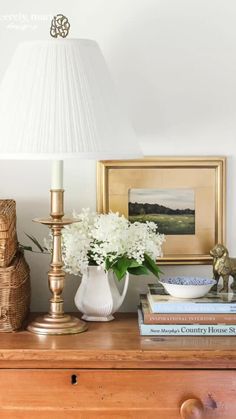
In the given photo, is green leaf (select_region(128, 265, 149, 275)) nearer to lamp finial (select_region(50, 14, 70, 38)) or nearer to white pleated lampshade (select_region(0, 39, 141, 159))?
white pleated lampshade (select_region(0, 39, 141, 159))

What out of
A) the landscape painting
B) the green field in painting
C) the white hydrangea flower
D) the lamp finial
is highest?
the lamp finial

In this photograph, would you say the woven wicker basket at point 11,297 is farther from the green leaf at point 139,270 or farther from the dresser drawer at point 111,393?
the green leaf at point 139,270

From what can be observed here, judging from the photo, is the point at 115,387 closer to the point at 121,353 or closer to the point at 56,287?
the point at 121,353

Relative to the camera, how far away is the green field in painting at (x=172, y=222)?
224 centimetres

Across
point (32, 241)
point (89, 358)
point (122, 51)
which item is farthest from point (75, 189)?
point (89, 358)

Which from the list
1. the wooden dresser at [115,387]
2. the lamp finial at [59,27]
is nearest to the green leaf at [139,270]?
the wooden dresser at [115,387]

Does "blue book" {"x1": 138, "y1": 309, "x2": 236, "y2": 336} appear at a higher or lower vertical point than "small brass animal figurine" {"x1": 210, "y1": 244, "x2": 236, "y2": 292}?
lower

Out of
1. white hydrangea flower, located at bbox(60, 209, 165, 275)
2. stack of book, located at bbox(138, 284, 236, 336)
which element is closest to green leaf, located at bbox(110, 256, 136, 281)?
white hydrangea flower, located at bbox(60, 209, 165, 275)

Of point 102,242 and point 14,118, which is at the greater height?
point 14,118

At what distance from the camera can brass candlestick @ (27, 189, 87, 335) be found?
1.96m

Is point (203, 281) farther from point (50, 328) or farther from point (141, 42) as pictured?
point (141, 42)

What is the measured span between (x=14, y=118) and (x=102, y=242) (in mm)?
416

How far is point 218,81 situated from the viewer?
2238 millimetres

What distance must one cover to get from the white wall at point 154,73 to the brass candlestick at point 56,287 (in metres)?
0.26
